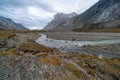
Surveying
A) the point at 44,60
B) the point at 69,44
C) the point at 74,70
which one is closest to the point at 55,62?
the point at 44,60

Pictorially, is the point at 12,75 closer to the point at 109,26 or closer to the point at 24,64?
the point at 24,64

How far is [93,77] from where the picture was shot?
9383 mm

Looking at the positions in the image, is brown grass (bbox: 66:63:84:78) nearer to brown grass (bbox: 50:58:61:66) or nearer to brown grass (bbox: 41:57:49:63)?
brown grass (bbox: 50:58:61:66)

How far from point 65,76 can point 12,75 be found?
3193mm

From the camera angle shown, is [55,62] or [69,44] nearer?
[55,62]

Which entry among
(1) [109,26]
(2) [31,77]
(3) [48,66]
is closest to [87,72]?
(3) [48,66]

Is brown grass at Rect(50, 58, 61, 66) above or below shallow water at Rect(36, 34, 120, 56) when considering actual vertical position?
above

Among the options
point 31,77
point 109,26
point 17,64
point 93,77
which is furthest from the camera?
point 109,26

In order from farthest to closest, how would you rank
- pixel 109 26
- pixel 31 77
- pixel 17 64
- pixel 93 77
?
pixel 109 26 < pixel 17 64 < pixel 93 77 < pixel 31 77

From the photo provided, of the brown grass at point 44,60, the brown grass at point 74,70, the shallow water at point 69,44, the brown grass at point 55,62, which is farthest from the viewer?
the shallow water at point 69,44

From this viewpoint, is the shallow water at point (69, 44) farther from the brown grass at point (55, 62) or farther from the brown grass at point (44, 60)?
the brown grass at point (55, 62)

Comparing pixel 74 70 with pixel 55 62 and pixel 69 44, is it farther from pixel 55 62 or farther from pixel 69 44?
pixel 69 44

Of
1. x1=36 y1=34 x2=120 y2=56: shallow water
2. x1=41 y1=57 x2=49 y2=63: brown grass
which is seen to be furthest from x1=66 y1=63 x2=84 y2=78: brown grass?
x1=36 y1=34 x2=120 y2=56: shallow water

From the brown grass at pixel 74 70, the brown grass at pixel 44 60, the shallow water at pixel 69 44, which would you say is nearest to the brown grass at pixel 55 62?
the brown grass at pixel 44 60
